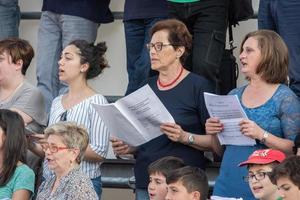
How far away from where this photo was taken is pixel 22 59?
6523mm

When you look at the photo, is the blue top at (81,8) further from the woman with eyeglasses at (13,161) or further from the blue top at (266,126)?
the blue top at (266,126)

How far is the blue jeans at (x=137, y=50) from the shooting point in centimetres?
638

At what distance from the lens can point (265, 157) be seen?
488cm

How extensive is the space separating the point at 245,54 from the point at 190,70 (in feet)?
3.26

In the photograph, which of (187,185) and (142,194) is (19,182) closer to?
(142,194)

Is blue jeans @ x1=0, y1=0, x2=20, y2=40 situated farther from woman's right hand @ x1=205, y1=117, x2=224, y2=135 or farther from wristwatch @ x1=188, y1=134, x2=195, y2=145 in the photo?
woman's right hand @ x1=205, y1=117, x2=224, y2=135

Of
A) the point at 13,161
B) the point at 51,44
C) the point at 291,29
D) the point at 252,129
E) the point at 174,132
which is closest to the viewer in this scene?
the point at 252,129

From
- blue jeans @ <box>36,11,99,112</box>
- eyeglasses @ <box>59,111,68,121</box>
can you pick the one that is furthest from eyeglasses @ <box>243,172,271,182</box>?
blue jeans @ <box>36,11,99,112</box>

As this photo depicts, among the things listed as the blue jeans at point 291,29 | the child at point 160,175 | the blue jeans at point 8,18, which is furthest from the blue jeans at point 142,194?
the blue jeans at point 8,18

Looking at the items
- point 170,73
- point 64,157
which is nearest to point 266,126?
point 170,73

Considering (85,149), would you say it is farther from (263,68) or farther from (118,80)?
(118,80)

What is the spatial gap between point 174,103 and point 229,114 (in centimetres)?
51

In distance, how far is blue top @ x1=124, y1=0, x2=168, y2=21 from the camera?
645 cm

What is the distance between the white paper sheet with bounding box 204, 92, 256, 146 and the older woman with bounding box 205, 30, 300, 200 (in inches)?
1.5
